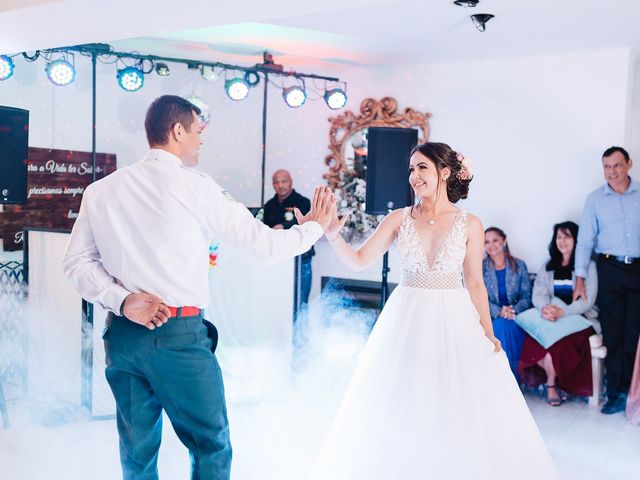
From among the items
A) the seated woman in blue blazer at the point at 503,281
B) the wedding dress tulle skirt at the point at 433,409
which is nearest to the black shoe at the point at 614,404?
the seated woman in blue blazer at the point at 503,281

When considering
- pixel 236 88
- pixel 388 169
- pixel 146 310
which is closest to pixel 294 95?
pixel 236 88

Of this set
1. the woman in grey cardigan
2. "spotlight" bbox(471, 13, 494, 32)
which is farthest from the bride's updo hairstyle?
the woman in grey cardigan

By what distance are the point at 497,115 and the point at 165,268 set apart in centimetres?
498

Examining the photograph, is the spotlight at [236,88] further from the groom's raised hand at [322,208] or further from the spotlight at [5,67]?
the groom's raised hand at [322,208]

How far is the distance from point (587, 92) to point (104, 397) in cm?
458

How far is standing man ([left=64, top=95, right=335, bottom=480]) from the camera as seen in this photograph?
2385 millimetres

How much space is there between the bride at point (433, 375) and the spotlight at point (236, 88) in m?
3.87

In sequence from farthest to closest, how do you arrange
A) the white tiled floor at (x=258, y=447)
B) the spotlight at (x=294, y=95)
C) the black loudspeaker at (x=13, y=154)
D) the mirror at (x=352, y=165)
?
1. the mirror at (x=352, y=165)
2. the spotlight at (x=294, y=95)
3. the black loudspeaker at (x=13, y=154)
4. the white tiled floor at (x=258, y=447)

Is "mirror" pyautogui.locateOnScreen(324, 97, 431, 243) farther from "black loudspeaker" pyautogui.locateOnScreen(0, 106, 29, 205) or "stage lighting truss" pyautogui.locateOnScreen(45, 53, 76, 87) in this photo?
"black loudspeaker" pyautogui.locateOnScreen(0, 106, 29, 205)

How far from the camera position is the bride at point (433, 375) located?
2.92 metres

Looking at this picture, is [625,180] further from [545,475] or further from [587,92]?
[545,475]

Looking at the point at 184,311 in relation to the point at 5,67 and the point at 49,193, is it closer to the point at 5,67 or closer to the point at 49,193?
the point at 5,67

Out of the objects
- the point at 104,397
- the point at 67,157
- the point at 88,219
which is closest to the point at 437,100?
the point at 67,157

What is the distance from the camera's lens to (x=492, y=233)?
596 cm
